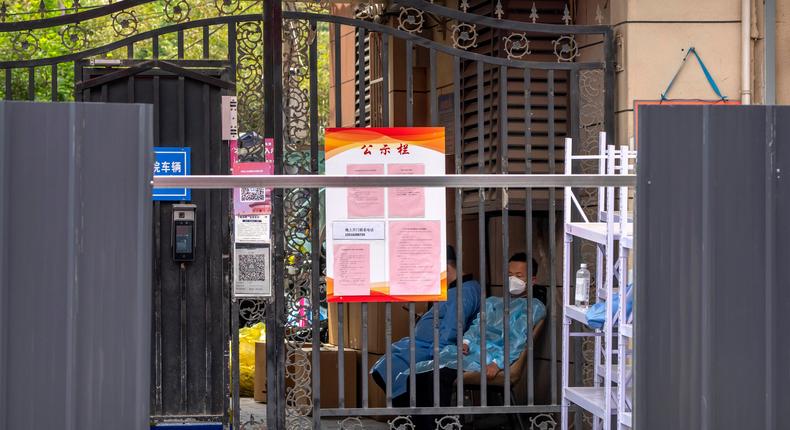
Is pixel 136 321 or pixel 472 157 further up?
pixel 472 157

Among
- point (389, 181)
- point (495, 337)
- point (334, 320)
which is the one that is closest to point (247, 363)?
point (334, 320)

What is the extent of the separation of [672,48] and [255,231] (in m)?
2.70

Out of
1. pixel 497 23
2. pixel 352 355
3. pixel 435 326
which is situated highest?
pixel 497 23

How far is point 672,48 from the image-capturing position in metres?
6.96

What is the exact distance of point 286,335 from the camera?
22.5ft

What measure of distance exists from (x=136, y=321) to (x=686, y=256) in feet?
5.33

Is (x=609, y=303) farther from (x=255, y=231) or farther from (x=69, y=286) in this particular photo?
(x=69, y=286)

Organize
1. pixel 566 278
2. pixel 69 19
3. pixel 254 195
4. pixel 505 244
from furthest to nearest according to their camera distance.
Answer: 1. pixel 505 244
2. pixel 254 195
3. pixel 69 19
4. pixel 566 278

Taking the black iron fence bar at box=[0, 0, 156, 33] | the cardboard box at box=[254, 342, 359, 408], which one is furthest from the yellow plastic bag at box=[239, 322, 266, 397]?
Result: the black iron fence bar at box=[0, 0, 156, 33]

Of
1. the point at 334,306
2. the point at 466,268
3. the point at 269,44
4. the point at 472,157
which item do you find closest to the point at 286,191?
the point at 269,44

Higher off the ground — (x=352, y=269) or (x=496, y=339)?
(x=352, y=269)

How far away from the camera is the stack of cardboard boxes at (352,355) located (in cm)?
783

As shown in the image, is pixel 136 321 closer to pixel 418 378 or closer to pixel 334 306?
pixel 418 378

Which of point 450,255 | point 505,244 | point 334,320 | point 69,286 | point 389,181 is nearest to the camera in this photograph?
point 69,286
